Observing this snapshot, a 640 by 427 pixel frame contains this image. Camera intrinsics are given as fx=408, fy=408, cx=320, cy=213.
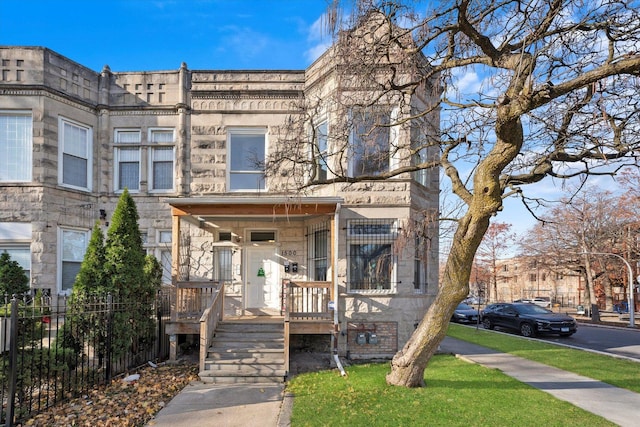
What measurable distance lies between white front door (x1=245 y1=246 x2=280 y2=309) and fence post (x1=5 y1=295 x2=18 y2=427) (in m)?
6.33

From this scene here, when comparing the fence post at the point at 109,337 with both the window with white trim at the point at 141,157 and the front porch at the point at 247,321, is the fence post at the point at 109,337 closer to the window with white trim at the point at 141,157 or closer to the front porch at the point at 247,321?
the front porch at the point at 247,321

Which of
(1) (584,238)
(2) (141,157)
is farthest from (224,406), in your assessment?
(1) (584,238)

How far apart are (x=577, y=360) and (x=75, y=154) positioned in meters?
15.2

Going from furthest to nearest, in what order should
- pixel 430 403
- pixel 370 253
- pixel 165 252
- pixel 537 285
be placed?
pixel 537 285
pixel 165 252
pixel 370 253
pixel 430 403

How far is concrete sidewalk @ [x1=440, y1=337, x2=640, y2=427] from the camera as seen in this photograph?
6.42m

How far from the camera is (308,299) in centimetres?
992

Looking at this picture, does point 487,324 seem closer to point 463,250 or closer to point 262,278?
point 262,278

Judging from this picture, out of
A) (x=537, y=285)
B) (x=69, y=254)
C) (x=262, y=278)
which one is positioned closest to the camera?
(x=262, y=278)

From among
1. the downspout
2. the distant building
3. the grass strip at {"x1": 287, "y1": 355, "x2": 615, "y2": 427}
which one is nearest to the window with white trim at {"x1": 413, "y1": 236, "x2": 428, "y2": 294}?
the downspout

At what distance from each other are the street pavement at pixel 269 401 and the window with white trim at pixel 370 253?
335 centimetres

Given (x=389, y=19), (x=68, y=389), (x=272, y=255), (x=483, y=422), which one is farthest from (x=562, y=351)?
(x=68, y=389)

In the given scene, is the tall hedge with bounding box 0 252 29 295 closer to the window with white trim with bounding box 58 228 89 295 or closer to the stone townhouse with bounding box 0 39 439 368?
the stone townhouse with bounding box 0 39 439 368

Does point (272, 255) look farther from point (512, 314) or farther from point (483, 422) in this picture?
point (512, 314)

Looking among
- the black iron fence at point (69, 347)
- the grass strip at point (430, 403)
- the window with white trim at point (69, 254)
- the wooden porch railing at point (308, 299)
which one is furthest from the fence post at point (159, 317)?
the grass strip at point (430, 403)
